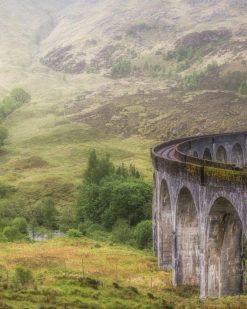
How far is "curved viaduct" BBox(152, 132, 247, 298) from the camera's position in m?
38.0

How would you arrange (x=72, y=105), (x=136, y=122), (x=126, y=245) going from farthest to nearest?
(x=72, y=105) → (x=136, y=122) → (x=126, y=245)

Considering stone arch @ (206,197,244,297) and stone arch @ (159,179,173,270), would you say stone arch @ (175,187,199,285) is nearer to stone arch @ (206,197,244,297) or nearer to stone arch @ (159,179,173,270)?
stone arch @ (206,197,244,297)

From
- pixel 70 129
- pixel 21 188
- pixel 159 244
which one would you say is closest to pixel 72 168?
pixel 21 188

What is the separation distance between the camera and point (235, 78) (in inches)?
6275

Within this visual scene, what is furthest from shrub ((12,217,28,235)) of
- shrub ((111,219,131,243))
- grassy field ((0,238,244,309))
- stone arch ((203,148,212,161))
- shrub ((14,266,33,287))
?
shrub ((14,266,33,287))

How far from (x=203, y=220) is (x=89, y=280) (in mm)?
10625

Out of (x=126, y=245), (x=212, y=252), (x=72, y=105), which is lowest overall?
(x=126, y=245)

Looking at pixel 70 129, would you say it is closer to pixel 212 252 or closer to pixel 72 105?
pixel 72 105

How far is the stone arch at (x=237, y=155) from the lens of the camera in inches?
3072

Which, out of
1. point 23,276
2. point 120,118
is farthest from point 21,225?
point 120,118

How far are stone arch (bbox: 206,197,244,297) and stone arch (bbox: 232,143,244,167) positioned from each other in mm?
37400

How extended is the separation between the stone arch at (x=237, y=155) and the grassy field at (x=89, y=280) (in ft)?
79.7

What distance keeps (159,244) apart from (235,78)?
11337 centimetres

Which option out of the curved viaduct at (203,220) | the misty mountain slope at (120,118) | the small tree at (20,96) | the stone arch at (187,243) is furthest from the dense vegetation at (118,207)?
the small tree at (20,96)
